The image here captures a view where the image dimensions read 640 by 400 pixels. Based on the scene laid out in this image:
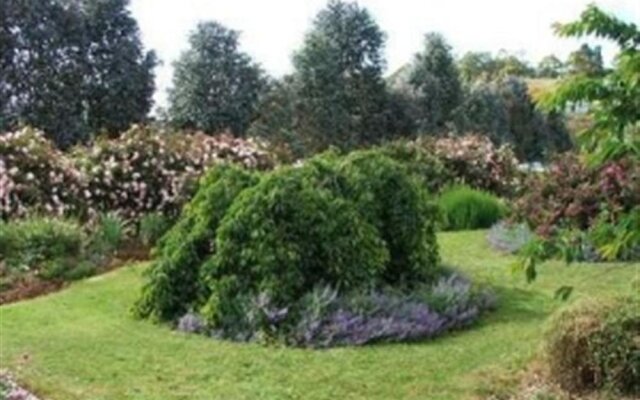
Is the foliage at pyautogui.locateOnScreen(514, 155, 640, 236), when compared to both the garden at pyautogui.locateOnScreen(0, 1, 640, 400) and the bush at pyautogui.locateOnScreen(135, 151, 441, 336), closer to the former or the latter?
the garden at pyautogui.locateOnScreen(0, 1, 640, 400)

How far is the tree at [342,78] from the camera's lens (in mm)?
25188

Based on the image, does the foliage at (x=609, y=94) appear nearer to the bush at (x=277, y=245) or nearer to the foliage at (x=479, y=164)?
the bush at (x=277, y=245)

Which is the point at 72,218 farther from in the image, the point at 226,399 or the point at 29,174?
the point at 226,399

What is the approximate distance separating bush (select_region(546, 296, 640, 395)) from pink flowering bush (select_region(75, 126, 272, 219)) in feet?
30.8

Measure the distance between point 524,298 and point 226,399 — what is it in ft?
14.3

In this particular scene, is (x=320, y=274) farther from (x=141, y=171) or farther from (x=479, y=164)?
(x=479, y=164)

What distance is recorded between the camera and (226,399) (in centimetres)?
675

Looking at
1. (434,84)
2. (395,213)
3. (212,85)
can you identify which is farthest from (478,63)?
(395,213)

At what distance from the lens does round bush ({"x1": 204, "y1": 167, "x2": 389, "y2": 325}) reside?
9016 millimetres

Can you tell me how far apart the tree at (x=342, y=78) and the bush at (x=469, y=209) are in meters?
8.47

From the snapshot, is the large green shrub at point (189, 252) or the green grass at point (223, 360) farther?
the large green shrub at point (189, 252)

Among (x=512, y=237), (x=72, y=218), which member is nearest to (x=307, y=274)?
(x=512, y=237)

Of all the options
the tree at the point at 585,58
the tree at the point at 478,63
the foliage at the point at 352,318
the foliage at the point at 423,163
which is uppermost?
the tree at the point at 478,63

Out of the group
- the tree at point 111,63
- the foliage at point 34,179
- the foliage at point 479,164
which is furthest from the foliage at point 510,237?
the tree at point 111,63
